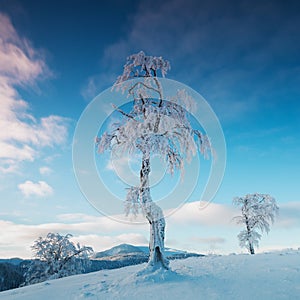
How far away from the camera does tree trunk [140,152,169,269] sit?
404 inches

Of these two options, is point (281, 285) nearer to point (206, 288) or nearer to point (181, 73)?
point (206, 288)

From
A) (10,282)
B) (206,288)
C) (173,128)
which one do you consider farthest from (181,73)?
(10,282)

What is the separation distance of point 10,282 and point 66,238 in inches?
1727

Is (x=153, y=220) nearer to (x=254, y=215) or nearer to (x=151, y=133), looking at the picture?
(x=151, y=133)

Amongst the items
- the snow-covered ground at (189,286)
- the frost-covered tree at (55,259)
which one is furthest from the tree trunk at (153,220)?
the frost-covered tree at (55,259)

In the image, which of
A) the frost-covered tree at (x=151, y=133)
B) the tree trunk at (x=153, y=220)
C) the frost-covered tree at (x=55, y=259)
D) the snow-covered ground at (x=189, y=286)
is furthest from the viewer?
the frost-covered tree at (x=55, y=259)

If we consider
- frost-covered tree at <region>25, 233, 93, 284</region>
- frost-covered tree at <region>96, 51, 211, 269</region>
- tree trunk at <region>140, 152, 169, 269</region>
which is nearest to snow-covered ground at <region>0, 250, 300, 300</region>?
tree trunk at <region>140, 152, 169, 269</region>

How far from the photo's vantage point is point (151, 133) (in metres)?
11.1

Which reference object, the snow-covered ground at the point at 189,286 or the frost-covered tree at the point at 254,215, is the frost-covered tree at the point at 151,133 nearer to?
the snow-covered ground at the point at 189,286

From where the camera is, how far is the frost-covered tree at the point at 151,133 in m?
10.8

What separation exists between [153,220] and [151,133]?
3.72m

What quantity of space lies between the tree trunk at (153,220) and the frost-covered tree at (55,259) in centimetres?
2009

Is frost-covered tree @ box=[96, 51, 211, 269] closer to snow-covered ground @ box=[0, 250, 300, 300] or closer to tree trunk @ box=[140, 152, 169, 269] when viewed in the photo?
tree trunk @ box=[140, 152, 169, 269]

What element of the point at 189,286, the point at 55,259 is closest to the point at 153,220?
the point at 189,286
